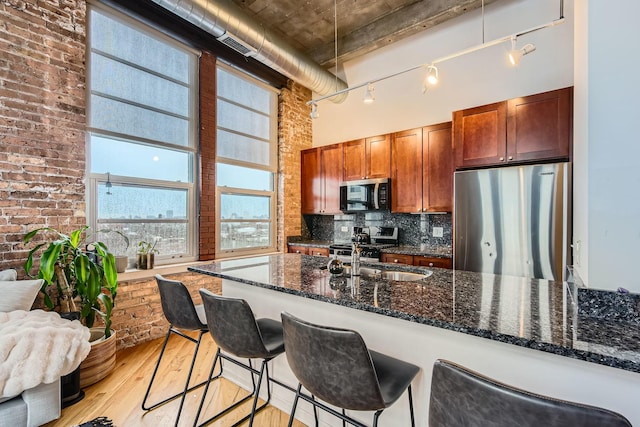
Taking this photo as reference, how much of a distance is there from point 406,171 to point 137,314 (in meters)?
3.44

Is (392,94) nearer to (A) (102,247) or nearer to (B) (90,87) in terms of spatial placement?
(B) (90,87)

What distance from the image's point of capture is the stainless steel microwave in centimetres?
407

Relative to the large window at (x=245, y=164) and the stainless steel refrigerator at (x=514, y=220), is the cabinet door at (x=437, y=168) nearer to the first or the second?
the stainless steel refrigerator at (x=514, y=220)

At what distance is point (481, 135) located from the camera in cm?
317

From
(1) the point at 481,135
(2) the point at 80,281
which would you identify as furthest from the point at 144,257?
(1) the point at 481,135

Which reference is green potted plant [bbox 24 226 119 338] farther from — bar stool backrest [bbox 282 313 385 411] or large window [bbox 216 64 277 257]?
bar stool backrest [bbox 282 313 385 411]

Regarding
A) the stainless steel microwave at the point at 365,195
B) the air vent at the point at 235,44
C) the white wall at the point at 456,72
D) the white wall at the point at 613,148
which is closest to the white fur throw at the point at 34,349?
the white wall at the point at 613,148

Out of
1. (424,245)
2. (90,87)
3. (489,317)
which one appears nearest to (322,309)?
(489,317)

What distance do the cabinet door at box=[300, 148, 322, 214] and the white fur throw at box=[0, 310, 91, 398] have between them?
3.40 meters

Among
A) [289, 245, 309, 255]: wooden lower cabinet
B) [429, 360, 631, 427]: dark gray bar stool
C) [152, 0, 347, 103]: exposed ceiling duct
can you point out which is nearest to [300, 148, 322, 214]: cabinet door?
[289, 245, 309, 255]: wooden lower cabinet

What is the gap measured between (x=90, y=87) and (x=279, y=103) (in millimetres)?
2557

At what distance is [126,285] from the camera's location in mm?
2982

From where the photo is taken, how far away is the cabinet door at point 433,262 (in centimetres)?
335

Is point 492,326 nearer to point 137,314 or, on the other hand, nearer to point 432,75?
point 432,75
